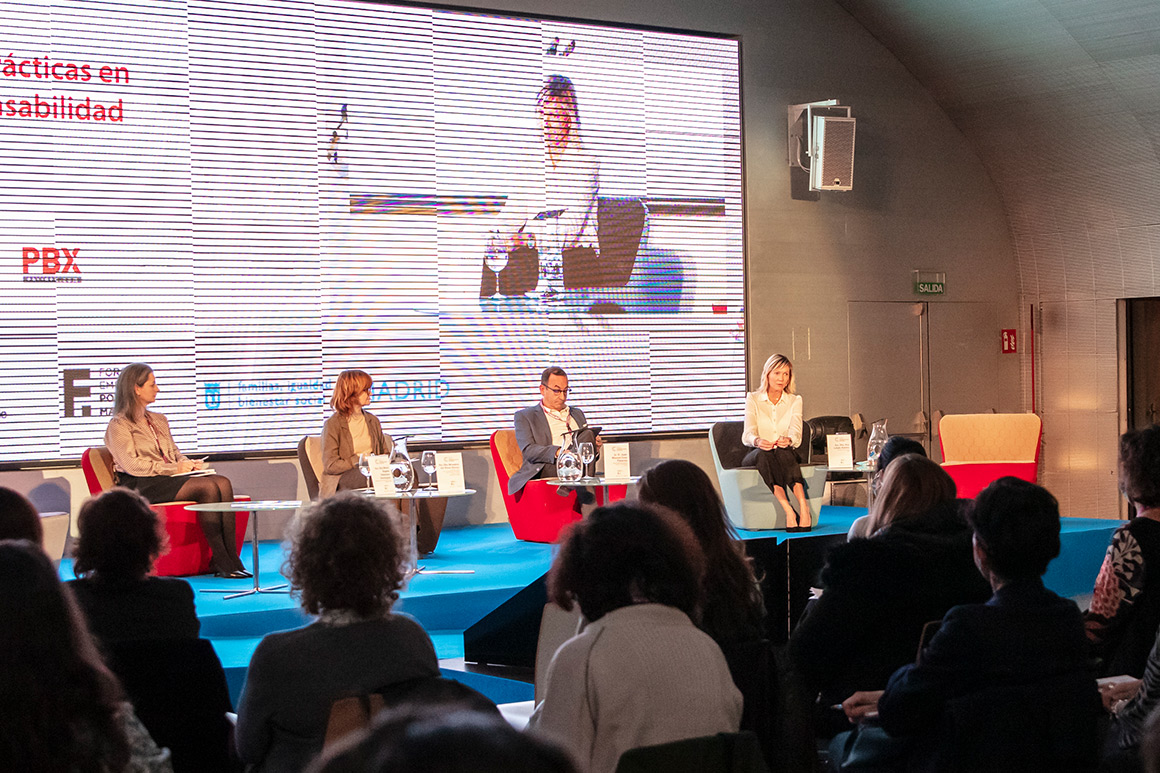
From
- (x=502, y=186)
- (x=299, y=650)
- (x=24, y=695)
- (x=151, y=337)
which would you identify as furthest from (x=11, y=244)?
(x=24, y=695)

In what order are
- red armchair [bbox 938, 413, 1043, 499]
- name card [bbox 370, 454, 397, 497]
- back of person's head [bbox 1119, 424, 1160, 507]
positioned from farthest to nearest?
red armchair [bbox 938, 413, 1043, 499], name card [bbox 370, 454, 397, 497], back of person's head [bbox 1119, 424, 1160, 507]

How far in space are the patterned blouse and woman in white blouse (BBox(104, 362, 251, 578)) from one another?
486cm

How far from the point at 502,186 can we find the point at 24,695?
7.56m

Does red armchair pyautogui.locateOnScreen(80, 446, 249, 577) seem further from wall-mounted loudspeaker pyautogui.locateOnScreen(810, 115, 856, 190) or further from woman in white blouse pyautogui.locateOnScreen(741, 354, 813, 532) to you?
Result: wall-mounted loudspeaker pyautogui.locateOnScreen(810, 115, 856, 190)

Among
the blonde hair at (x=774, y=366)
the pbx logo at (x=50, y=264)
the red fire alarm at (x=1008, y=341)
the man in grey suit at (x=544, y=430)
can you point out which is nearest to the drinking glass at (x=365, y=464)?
the man in grey suit at (x=544, y=430)

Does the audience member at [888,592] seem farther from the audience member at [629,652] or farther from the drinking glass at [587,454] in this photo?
the drinking glass at [587,454]

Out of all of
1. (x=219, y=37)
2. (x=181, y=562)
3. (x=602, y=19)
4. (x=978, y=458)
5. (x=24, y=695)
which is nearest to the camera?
(x=24, y=695)

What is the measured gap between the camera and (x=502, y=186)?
871cm

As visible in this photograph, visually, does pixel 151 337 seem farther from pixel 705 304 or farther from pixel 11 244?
pixel 705 304

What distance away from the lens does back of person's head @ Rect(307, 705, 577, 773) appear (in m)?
0.61

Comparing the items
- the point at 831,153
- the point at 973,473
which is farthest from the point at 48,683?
the point at 831,153

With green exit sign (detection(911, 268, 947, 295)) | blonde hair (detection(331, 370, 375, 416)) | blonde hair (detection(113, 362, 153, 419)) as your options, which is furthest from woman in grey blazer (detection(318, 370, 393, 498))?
green exit sign (detection(911, 268, 947, 295))

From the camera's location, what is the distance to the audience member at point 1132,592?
2.83 metres

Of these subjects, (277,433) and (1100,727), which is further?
(277,433)
